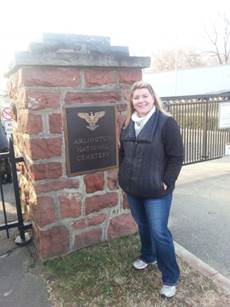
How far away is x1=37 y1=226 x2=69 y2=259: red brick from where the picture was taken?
3.06 meters

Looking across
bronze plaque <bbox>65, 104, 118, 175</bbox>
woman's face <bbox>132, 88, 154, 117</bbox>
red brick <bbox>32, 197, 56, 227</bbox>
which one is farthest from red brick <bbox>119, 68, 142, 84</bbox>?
red brick <bbox>32, 197, 56, 227</bbox>

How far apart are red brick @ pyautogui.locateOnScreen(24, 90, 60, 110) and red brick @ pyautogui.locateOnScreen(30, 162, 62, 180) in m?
0.53

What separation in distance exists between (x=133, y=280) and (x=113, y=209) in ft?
2.76

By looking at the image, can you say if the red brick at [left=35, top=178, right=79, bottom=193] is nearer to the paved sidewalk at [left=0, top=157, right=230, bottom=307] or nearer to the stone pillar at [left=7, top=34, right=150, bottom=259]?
the stone pillar at [left=7, top=34, right=150, bottom=259]

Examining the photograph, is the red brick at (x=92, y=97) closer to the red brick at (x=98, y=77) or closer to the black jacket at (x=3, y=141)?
the red brick at (x=98, y=77)

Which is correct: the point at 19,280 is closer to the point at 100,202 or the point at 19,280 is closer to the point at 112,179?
the point at 100,202

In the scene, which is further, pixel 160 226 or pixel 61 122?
pixel 61 122

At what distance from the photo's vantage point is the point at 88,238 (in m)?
3.32

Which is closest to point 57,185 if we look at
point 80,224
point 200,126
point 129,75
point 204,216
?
point 80,224

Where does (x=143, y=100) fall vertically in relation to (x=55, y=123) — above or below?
above

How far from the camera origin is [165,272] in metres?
2.56

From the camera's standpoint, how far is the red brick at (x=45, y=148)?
9.34 feet

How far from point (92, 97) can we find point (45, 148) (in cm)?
68

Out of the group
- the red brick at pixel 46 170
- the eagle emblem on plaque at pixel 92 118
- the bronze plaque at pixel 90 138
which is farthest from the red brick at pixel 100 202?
the eagle emblem on plaque at pixel 92 118
